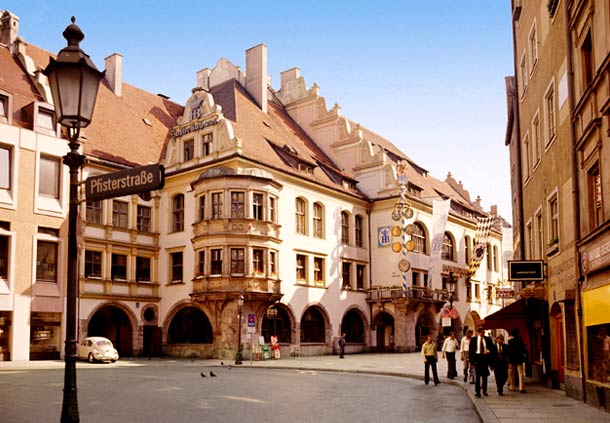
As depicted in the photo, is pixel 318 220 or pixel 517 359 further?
pixel 318 220

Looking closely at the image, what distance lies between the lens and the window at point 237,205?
137ft

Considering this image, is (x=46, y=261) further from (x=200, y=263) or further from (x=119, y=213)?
(x=200, y=263)

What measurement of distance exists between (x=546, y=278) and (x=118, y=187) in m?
16.1

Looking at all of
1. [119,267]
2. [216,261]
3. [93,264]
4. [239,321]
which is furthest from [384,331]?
[93,264]

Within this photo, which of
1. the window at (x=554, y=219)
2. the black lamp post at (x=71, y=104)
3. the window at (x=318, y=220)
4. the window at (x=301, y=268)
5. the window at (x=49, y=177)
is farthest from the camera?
the window at (x=318, y=220)

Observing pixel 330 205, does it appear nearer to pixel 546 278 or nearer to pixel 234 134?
pixel 234 134

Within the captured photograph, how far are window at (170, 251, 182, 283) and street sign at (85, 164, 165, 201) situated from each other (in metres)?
37.6

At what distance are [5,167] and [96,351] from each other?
423 inches

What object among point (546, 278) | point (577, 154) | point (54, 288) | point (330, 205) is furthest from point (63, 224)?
point (577, 154)

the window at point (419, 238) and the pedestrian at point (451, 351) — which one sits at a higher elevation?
the window at point (419, 238)

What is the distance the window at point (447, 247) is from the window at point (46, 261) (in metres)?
31.8

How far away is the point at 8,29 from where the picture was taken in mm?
43219

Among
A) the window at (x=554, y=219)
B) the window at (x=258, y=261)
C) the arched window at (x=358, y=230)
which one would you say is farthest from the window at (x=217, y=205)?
the window at (x=554, y=219)

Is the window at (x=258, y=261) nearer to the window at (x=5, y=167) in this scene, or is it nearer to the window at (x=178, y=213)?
the window at (x=178, y=213)
